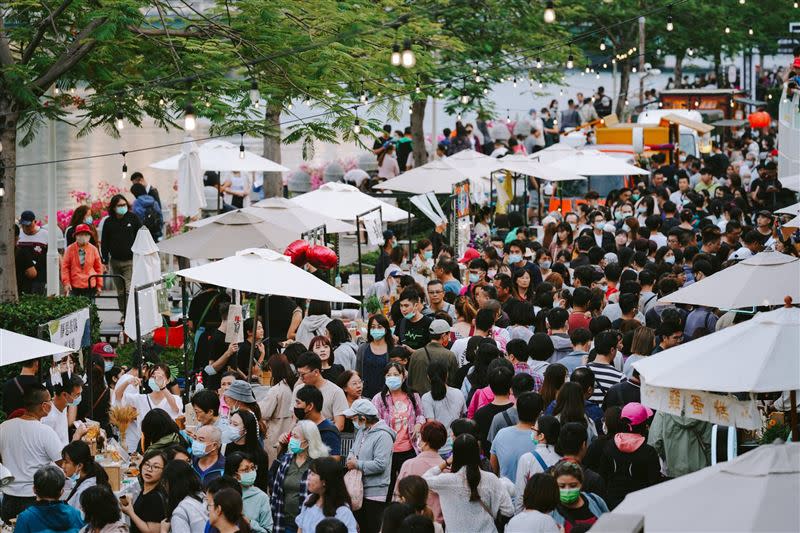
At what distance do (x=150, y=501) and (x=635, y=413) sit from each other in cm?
352

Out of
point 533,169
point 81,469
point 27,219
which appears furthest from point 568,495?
point 533,169

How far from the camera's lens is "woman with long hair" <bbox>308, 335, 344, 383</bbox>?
11500 millimetres

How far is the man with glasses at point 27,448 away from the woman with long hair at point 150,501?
1773mm

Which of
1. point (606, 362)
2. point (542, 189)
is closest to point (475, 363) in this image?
point (606, 362)

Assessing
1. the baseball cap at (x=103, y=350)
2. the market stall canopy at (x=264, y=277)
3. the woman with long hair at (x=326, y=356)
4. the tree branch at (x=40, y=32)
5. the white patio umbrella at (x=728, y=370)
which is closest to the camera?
the white patio umbrella at (x=728, y=370)

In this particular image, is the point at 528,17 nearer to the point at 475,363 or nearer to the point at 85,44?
the point at 85,44

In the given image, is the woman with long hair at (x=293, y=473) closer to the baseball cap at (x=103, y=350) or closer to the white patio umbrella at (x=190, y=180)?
the baseball cap at (x=103, y=350)

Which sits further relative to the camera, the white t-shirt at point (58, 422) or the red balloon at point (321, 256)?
the red balloon at point (321, 256)

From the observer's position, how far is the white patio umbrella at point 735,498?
18.5 feet

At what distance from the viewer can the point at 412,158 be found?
33906 mm

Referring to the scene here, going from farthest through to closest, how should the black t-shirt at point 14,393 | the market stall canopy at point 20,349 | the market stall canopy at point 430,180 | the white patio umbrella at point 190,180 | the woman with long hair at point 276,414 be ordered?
the market stall canopy at point 430,180 → the white patio umbrella at point 190,180 → the black t-shirt at point 14,393 → the woman with long hair at point 276,414 → the market stall canopy at point 20,349

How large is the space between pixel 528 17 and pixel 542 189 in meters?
4.61

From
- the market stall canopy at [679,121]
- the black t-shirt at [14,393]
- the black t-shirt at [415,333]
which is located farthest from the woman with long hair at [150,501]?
the market stall canopy at [679,121]

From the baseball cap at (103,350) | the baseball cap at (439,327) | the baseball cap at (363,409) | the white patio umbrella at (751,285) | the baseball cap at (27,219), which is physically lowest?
the baseball cap at (103,350)
